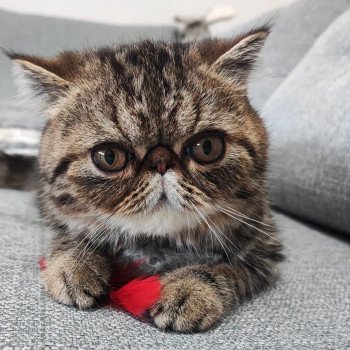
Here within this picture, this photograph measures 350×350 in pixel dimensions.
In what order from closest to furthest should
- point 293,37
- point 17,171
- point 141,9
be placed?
point 17,171, point 293,37, point 141,9

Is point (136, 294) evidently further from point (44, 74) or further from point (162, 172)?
point (44, 74)

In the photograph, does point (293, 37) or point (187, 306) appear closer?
point (187, 306)

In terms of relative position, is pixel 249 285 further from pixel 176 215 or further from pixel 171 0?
pixel 171 0

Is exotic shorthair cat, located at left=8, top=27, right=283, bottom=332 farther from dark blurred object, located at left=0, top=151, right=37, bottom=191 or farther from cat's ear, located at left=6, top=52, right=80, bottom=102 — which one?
dark blurred object, located at left=0, top=151, right=37, bottom=191

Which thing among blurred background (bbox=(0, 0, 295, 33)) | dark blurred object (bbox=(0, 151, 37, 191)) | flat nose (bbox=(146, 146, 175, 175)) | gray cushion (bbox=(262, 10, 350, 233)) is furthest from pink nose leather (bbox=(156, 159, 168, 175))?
blurred background (bbox=(0, 0, 295, 33))

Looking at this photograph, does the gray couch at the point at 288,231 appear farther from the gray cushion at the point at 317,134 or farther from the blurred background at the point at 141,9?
the blurred background at the point at 141,9

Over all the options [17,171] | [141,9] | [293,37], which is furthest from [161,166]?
[141,9]

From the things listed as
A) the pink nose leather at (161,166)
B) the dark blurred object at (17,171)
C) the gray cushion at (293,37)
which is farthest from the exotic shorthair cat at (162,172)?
the gray cushion at (293,37)
